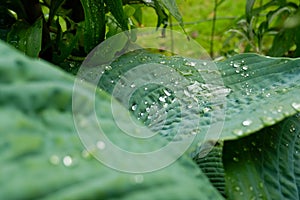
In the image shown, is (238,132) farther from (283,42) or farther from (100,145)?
(283,42)

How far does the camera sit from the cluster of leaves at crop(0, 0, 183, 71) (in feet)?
2.63

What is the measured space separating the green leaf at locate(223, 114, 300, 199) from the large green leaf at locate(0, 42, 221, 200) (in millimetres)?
200

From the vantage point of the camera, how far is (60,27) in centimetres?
90

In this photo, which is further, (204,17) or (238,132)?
(204,17)

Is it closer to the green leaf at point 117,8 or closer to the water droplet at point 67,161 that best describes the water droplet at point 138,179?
the water droplet at point 67,161

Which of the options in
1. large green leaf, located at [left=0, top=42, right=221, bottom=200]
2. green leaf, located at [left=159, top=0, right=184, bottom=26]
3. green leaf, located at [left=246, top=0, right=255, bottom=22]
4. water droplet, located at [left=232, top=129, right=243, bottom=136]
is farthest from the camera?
green leaf, located at [left=246, top=0, right=255, bottom=22]

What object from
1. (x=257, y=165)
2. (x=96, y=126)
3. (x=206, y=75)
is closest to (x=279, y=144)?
(x=257, y=165)

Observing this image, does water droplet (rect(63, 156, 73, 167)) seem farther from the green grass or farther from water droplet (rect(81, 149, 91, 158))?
the green grass

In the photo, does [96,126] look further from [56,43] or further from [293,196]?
[56,43]

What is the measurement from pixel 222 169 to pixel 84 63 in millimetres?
318

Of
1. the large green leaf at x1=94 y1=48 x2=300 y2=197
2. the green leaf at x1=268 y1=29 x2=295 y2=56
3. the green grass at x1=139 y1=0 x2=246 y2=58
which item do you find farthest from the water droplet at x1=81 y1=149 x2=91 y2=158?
the green grass at x1=139 y1=0 x2=246 y2=58

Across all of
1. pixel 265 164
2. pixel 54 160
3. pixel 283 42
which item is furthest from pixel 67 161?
pixel 283 42

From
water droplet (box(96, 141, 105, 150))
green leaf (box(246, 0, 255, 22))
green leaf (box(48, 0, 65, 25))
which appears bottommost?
green leaf (box(246, 0, 255, 22))

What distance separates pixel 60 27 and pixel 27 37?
95 mm
